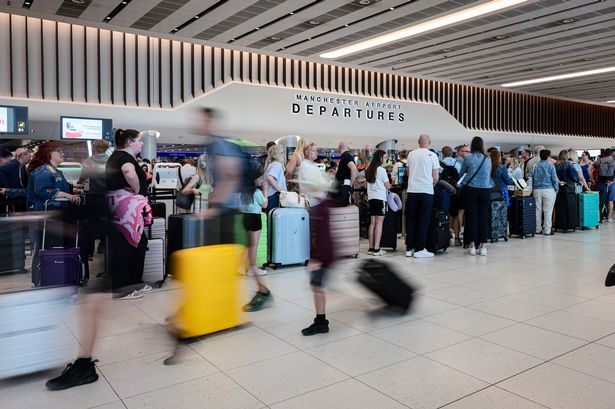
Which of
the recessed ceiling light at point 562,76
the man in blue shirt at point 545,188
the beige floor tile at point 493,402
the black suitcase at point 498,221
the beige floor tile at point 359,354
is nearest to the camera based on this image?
the beige floor tile at point 493,402

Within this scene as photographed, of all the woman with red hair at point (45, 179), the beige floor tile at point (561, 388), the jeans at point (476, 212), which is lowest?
the beige floor tile at point (561, 388)

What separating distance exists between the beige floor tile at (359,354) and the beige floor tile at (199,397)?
629 mm

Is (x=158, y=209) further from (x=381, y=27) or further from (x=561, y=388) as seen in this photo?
(x=381, y=27)

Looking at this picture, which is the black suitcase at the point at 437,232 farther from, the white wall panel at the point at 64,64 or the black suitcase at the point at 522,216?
the white wall panel at the point at 64,64

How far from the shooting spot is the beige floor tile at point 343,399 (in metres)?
2.41

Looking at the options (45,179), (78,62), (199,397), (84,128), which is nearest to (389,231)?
(45,179)

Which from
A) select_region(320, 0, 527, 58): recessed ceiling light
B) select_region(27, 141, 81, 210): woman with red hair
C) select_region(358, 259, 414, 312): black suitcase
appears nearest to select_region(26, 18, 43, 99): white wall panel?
select_region(320, 0, 527, 58): recessed ceiling light

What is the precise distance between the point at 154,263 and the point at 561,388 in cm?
368

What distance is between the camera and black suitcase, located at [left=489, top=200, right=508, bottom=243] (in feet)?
26.0

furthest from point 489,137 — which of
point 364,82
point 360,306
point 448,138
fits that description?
point 360,306

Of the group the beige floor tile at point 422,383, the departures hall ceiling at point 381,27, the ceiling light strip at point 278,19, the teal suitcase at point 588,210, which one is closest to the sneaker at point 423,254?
the beige floor tile at point 422,383

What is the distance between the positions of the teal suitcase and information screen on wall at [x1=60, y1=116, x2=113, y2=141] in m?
9.17

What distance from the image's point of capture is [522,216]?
843cm

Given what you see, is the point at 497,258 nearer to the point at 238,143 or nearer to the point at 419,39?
the point at 238,143
